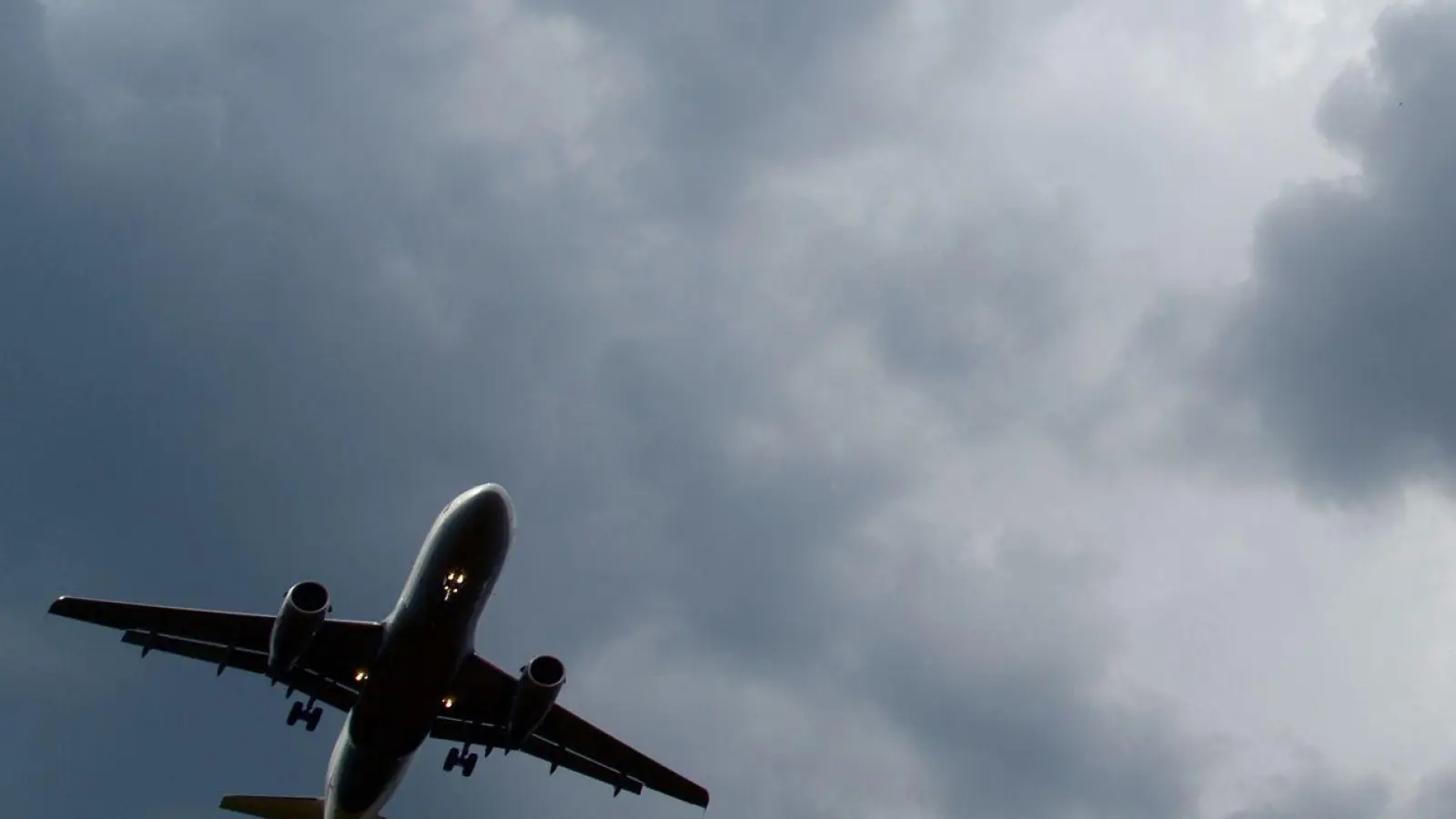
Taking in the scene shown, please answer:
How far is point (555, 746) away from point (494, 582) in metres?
13.0

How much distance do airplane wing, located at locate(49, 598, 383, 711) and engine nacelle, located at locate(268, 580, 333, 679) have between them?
3.43m

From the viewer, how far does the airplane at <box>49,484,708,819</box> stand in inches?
1406

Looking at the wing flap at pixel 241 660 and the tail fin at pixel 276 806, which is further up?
the wing flap at pixel 241 660

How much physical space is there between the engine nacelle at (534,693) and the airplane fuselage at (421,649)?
232 centimetres

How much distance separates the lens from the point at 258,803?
44906 millimetres

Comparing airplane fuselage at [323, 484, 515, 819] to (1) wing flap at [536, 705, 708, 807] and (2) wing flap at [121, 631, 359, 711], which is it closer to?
(2) wing flap at [121, 631, 359, 711]

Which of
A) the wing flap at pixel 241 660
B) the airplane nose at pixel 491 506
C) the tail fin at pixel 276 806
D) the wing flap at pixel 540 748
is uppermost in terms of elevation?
the airplane nose at pixel 491 506

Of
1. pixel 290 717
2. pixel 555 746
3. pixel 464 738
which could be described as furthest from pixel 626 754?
pixel 290 717

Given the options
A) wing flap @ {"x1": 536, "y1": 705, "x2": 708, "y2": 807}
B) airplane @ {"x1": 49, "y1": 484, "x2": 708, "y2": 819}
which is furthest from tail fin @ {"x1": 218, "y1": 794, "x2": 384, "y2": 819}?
wing flap @ {"x1": 536, "y1": 705, "x2": 708, "y2": 807}

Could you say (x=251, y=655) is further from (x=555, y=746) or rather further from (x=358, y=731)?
(x=555, y=746)

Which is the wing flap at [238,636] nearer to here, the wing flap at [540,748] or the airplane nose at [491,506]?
the wing flap at [540,748]

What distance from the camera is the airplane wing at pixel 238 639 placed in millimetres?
40312

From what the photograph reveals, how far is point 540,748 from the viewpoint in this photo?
4712 centimetres

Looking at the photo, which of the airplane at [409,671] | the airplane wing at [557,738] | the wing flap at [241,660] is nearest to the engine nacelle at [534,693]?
the airplane at [409,671]
